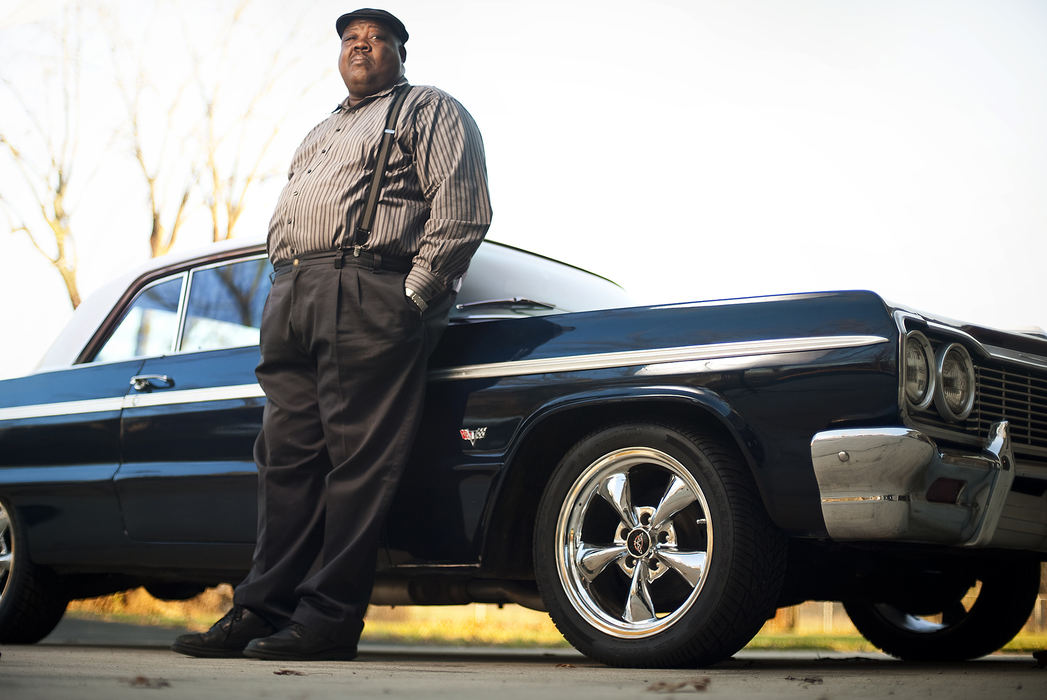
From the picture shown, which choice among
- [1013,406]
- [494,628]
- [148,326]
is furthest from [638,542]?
[494,628]

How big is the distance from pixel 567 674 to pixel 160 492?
7.10 ft

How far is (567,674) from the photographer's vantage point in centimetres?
306

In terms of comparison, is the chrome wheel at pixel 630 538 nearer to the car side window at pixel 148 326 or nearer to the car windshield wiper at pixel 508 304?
the car windshield wiper at pixel 508 304

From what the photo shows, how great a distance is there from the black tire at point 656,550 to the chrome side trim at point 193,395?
1.35 metres

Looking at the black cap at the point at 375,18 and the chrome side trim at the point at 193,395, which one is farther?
the chrome side trim at the point at 193,395

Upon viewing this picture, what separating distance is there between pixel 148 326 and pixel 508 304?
1.81 meters

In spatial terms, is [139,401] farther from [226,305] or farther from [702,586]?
[702,586]

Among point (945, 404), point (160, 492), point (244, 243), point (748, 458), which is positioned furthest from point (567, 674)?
point (244, 243)

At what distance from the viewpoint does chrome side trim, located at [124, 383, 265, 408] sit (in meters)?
4.38

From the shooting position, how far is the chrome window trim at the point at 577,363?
10.7 feet

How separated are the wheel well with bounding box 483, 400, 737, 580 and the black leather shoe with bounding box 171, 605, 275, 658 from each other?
0.78 m

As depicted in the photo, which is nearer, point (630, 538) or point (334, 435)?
point (630, 538)

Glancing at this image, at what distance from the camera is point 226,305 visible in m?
4.88

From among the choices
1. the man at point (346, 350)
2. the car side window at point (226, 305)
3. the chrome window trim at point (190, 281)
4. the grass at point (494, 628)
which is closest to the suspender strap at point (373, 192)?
the man at point (346, 350)
